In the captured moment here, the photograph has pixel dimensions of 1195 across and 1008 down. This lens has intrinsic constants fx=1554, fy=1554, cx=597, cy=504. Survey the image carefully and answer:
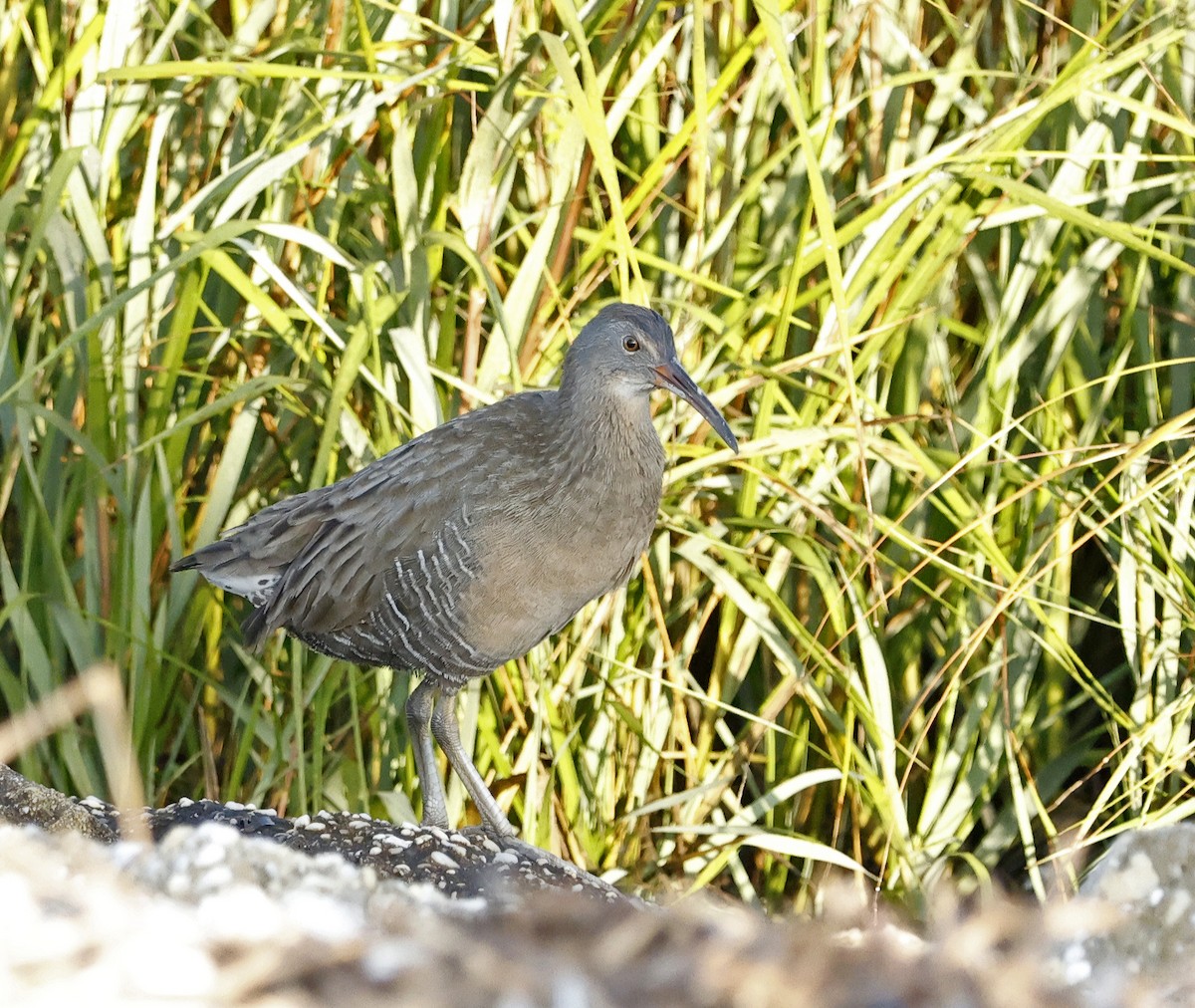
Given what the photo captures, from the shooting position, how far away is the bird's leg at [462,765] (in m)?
2.97

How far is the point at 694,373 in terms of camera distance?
3.25 metres

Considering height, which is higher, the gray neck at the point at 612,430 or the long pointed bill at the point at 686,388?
the long pointed bill at the point at 686,388

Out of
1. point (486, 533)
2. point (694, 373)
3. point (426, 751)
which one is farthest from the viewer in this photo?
point (694, 373)

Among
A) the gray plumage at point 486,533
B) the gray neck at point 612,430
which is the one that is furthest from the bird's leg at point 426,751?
the gray neck at point 612,430

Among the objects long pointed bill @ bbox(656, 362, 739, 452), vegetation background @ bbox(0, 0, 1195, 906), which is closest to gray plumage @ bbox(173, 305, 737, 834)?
long pointed bill @ bbox(656, 362, 739, 452)

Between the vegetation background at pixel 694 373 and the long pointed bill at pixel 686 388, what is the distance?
146 millimetres

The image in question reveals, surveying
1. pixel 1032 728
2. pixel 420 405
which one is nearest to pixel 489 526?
pixel 420 405

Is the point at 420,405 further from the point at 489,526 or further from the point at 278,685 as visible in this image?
the point at 278,685

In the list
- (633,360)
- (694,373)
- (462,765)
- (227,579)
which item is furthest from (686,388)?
(227,579)

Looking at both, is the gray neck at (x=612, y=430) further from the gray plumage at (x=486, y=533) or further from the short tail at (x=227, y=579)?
the short tail at (x=227, y=579)

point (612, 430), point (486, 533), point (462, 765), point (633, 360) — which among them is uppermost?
point (633, 360)

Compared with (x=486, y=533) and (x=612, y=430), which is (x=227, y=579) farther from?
(x=612, y=430)

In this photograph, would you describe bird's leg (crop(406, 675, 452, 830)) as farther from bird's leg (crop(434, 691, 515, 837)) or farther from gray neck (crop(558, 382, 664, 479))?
gray neck (crop(558, 382, 664, 479))

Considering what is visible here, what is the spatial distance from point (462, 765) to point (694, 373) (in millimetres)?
938
